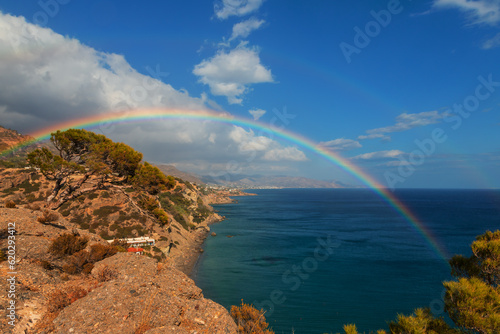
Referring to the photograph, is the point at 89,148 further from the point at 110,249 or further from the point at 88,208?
the point at 88,208

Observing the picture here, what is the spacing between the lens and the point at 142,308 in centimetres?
960

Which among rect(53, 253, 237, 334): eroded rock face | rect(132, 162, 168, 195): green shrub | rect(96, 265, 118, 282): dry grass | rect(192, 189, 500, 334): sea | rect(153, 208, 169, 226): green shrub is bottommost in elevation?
rect(192, 189, 500, 334): sea

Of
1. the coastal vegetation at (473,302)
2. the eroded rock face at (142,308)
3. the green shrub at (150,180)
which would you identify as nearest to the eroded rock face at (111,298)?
the eroded rock face at (142,308)

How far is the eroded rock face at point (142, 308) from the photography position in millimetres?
8656

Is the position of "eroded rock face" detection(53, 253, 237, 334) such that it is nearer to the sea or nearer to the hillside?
the hillside

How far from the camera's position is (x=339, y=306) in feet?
107

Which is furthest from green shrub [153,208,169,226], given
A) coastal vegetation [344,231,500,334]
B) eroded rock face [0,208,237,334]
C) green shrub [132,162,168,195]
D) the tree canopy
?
coastal vegetation [344,231,500,334]

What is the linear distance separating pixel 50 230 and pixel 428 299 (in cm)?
4507

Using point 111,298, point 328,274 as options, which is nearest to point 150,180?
point 111,298

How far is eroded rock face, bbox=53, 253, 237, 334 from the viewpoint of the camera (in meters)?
8.66

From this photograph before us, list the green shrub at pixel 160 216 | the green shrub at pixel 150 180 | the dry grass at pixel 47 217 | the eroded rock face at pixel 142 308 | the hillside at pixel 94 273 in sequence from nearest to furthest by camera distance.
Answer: the eroded rock face at pixel 142 308, the hillside at pixel 94 273, the dry grass at pixel 47 217, the green shrub at pixel 160 216, the green shrub at pixel 150 180

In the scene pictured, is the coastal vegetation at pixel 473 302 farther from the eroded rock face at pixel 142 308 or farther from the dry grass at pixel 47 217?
the dry grass at pixel 47 217

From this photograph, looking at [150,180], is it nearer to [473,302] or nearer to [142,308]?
[142,308]

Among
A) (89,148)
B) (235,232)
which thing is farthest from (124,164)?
(235,232)
